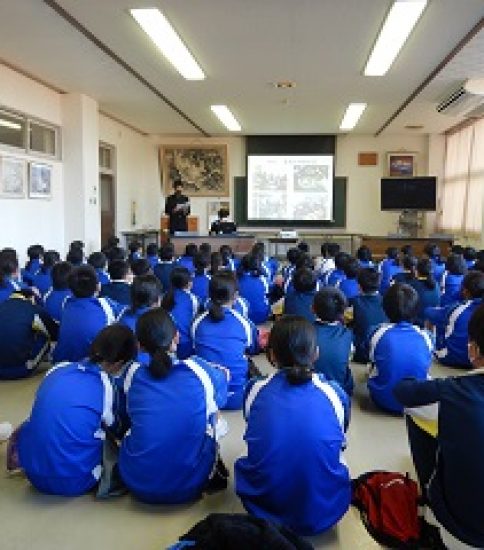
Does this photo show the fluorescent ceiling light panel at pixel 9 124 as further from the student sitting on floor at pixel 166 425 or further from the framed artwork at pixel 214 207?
the framed artwork at pixel 214 207

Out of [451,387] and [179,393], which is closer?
[451,387]

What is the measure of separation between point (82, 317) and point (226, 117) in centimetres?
742

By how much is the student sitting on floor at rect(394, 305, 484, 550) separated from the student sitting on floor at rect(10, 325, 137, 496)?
48.5 inches

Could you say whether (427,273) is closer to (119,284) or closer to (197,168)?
(119,284)

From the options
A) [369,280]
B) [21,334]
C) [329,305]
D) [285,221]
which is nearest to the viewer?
[329,305]

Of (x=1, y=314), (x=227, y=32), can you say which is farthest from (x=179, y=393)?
(x=227, y=32)

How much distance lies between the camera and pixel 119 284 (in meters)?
4.50

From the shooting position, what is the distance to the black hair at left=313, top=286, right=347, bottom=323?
3150 mm

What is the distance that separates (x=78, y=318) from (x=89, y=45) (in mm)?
3521

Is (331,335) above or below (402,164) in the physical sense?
below

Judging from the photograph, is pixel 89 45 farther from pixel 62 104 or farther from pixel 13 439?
pixel 13 439

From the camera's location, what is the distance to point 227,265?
6.68 metres

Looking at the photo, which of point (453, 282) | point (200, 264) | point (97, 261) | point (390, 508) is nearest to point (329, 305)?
point (390, 508)

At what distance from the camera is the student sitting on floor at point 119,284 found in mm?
4430
